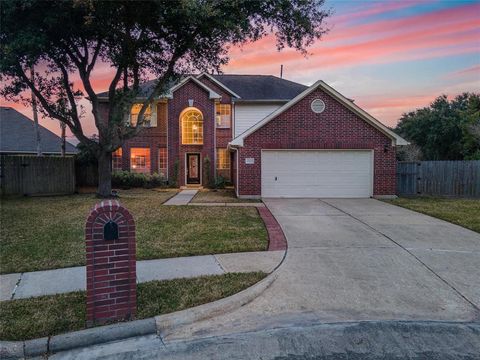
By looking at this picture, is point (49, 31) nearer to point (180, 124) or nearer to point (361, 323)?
point (180, 124)

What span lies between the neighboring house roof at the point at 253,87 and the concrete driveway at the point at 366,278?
14.6 m

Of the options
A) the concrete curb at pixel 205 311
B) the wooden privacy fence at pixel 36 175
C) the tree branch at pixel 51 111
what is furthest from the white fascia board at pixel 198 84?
the concrete curb at pixel 205 311

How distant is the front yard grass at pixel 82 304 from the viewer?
12.5ft

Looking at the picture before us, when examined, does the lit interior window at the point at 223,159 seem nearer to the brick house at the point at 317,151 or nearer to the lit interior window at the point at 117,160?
the lit interior window at the point at 117,160

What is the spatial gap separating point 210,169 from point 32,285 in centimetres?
1754

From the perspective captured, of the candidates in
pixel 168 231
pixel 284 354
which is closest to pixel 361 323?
pixel 284 354

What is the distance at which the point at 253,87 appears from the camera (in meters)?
24.2

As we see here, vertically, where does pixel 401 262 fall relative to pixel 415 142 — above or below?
below

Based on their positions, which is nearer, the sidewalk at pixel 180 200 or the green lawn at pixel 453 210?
the green lawn at pixel 453 210

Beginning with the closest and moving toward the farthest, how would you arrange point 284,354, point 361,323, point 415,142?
point 284,354, point 361,323, point 415,142

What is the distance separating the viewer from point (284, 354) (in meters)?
3.46

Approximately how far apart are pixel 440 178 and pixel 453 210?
5.35m

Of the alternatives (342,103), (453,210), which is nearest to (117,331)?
(453,210)

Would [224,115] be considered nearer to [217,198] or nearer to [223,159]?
[223,159]
